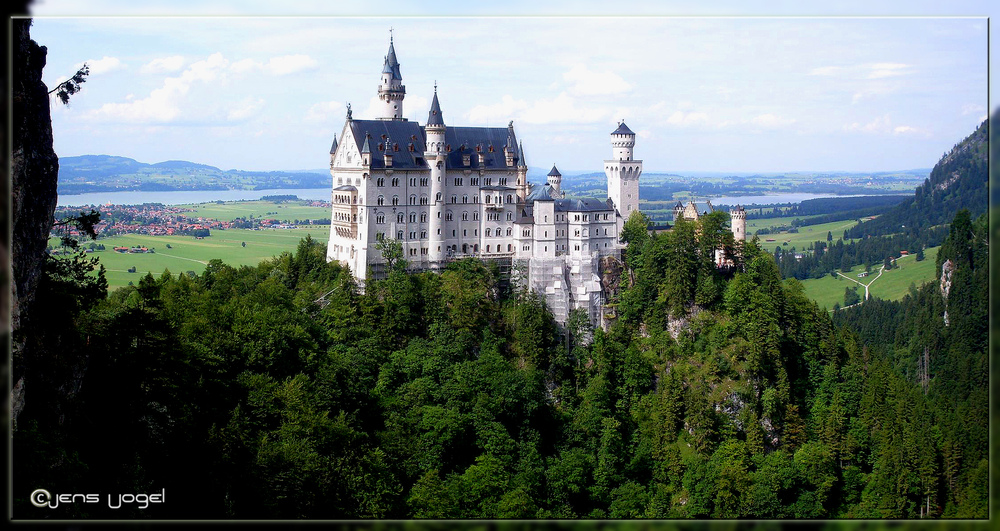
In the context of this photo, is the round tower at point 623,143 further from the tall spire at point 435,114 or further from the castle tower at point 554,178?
the tall spire at point 435,114

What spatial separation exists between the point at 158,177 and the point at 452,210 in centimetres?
9508

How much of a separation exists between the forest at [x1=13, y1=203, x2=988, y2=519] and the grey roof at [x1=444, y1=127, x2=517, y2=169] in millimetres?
6283

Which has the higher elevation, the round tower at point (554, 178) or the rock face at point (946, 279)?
the round tower at point (554, 178)

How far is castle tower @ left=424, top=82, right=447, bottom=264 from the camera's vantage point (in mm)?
59000

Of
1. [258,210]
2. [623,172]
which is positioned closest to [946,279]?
[623,172]

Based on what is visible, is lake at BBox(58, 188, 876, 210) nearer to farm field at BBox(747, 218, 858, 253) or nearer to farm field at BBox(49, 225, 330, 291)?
farm field at BBox(747, 218, 858, 253)

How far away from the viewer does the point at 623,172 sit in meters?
66.1

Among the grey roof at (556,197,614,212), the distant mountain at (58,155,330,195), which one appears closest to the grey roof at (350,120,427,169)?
the grey roof at (556,197,614,212)

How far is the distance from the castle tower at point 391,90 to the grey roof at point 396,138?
1479 mm

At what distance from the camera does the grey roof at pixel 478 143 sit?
2404 inches

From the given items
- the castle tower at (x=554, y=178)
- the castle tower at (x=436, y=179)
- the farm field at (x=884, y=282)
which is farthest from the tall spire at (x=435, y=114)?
the farm field at (x=884, y=282)

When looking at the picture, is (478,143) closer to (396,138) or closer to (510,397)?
(396,138)

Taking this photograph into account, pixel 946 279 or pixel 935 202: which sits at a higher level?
pixel 935 202

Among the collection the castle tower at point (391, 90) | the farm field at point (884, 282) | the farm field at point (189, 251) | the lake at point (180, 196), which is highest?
the castle tower at point (391, 90)
